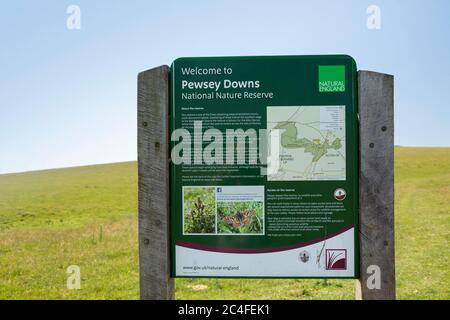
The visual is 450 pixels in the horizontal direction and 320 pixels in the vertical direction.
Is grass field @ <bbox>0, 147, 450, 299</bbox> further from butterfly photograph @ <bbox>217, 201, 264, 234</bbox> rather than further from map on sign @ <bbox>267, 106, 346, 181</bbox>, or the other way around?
map on sign @ <bbox>267, 106, 346, 181</bbox>

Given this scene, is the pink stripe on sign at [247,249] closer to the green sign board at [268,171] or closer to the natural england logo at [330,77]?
the green sign board at [268,171]

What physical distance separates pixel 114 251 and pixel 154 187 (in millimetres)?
10800

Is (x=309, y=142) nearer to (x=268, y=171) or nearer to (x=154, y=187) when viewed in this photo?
(x=268, y=171)

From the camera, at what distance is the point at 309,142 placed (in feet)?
17.4

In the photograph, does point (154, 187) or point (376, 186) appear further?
point (154, 187)

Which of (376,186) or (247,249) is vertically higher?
(376,186)

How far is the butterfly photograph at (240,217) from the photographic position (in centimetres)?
527

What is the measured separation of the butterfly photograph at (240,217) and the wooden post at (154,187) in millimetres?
767

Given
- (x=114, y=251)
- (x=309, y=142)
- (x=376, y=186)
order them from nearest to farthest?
(x=376, y=186)
(x=309, y=142)
(x=114, y=251)

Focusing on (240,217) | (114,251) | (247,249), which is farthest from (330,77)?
(114,251)

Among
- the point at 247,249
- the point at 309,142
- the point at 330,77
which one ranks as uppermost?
the point at 330,77

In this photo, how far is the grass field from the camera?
387 inches

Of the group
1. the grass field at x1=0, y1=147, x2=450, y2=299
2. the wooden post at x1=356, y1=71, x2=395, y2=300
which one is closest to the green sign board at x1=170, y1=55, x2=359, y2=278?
the wooden post at x1=356, y1=71, x2=395, y2=300
